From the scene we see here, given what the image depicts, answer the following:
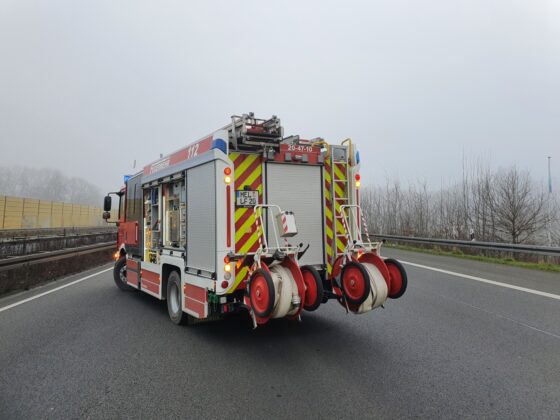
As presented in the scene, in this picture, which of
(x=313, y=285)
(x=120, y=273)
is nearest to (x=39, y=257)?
(x=120, y=273)

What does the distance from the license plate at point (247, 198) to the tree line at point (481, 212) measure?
610 inches

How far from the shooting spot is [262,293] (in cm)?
450

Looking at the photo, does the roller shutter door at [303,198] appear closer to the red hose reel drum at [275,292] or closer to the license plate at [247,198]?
the license plate at [247,198]

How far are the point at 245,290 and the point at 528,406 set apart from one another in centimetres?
325

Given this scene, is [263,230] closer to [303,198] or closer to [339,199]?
[303,198]

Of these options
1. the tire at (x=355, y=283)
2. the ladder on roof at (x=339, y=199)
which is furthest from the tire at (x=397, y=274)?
the ladder on roof at (x=339, y=199)

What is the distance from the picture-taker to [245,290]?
16.8 ft

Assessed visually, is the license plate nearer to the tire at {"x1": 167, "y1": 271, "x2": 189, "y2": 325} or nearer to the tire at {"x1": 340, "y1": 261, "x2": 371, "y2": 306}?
the tire at {"x1": 340, "y1": 261, "x2": 371, "y2": 306}

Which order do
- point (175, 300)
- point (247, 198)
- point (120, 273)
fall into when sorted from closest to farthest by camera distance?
point (247, 198) < point (175, 300) < point (120, 273)

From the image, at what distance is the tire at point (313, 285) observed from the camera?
15.1ft

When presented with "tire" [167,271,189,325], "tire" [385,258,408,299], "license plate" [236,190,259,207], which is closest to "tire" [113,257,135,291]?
"tire" [167,271,189,325]

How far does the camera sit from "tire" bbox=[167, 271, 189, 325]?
614 centimetres

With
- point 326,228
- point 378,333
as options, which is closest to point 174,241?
point 326,228

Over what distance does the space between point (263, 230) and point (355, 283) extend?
1.40 meters
